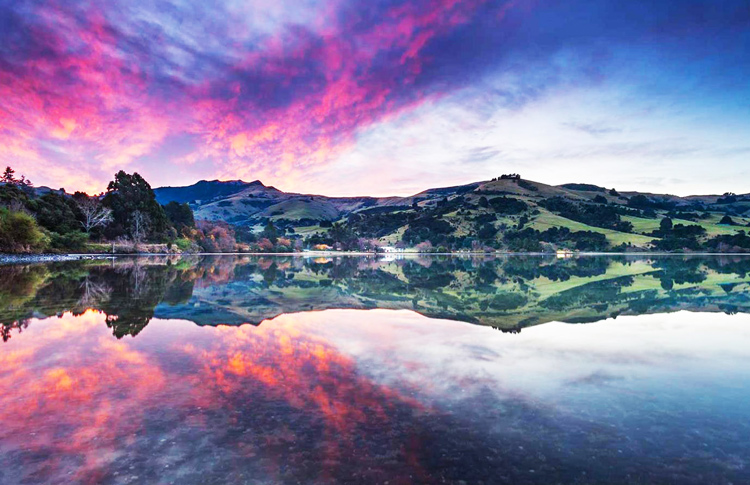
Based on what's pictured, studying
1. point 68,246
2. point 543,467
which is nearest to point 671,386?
point 543,467

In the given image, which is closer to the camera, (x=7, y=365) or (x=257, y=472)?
(x=257, y=472)

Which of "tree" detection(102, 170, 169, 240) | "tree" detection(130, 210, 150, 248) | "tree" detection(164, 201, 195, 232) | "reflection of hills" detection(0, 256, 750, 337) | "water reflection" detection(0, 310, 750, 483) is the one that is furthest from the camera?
"tree" detection(164, 201, 195, 232)

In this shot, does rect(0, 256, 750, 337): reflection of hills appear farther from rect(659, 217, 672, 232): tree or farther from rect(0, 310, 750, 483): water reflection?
rect(659, 217, 672, 232): tree

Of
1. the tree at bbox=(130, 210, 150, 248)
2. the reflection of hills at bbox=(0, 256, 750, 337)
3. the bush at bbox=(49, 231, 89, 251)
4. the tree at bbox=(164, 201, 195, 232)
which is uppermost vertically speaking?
the tree at bbox=(164, 201, 195, 232)

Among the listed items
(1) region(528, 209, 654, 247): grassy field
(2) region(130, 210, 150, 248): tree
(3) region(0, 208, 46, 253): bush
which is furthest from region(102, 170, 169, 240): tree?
(1) region(528, 209, 654, 247): grassy field

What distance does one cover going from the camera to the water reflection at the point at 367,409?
5.59 m

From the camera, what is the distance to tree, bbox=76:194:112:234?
7859cm

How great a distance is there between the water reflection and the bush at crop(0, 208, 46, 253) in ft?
172

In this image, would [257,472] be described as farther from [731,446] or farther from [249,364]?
[731,446]

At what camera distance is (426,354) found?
11.8 m

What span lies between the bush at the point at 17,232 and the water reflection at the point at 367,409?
52479 mm

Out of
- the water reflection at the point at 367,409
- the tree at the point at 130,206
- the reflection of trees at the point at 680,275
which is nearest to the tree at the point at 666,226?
the reflection of trees at the point at 680,275

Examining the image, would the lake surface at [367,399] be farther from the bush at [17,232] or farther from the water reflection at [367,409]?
the bush at [17,232]

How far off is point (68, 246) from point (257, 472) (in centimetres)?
7968
